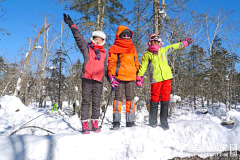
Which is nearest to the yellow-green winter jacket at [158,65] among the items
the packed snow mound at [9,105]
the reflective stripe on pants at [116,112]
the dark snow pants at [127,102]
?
the dark snow pants at [127,102]

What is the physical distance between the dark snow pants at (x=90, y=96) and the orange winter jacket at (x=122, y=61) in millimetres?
405

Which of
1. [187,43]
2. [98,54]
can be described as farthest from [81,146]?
[187,43]

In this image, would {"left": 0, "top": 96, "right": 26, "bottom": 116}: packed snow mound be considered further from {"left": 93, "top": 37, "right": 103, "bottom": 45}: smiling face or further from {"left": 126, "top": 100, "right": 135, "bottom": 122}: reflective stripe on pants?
{"left": 126, "top": 100, "right": 135, "bottom": 122}: reflective stripe on pants

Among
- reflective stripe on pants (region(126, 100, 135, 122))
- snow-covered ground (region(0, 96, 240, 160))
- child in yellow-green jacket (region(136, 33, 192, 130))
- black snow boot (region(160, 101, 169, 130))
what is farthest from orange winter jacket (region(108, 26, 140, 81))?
snow-covered ground (region(0, 96, 240, 160))

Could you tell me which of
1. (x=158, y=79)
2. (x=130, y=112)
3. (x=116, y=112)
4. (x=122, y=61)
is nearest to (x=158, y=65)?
(x=158, y=79)

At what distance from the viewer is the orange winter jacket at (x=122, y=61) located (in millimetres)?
2719

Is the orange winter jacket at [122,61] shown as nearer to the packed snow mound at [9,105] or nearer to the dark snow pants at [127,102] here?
the dark snow pants at [127,102]

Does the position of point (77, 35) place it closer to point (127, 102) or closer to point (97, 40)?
point (97, 40)

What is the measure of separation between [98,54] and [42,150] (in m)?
1.80

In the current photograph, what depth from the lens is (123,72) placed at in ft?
8.87

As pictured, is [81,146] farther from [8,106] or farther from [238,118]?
[8,106]

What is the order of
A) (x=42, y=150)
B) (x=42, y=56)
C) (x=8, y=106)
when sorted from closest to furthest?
1. (x=42, y=150)
2. (x=8, y=106)
3. (x=42, y=56)

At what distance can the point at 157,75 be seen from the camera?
2752 mm

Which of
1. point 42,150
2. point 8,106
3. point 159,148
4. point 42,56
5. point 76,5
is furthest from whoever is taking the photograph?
point 42,56
